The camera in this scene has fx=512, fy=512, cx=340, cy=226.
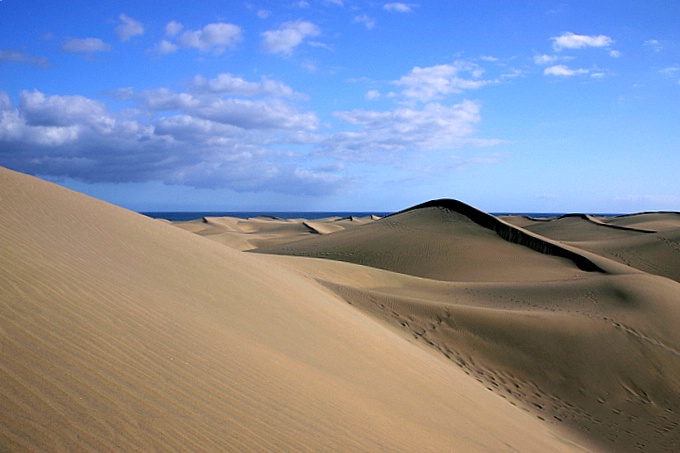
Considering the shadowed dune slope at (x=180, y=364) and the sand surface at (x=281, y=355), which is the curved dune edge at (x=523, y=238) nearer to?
the sand surface at (x=281, y=355)

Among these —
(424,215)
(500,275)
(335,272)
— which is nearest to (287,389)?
(335,272)

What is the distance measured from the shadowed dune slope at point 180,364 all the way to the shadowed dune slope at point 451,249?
1547 cm

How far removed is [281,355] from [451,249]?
21.6 m

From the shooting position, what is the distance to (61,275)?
15.0 ft

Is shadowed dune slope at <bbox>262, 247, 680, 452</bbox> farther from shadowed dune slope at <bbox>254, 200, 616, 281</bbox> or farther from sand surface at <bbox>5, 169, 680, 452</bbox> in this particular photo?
shadowed dune slope at <bbox>254, 200, 616, 281</bbox>

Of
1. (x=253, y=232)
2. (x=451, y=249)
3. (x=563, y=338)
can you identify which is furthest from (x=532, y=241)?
(x=253, y=232)

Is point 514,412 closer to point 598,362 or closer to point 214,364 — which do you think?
point 598,362

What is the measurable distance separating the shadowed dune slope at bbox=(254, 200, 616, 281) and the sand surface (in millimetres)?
A: 6666

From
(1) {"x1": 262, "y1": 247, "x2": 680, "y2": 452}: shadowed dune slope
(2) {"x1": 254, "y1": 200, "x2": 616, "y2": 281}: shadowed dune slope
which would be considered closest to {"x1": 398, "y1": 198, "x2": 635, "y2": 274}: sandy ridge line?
(2) {"x1": 254, "y1": 200, "x2": 616, "y2": 281}: shadowed dune slope

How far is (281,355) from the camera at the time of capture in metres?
5.14

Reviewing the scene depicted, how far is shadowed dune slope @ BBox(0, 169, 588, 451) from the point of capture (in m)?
2.89

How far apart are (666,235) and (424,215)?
14.1 meters

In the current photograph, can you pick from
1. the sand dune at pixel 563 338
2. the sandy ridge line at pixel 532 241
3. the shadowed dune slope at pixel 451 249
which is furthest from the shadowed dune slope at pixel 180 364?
the sandy ridge line at pixel 532 241

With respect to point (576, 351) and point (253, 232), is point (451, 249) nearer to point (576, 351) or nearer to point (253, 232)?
point (576, 351)
